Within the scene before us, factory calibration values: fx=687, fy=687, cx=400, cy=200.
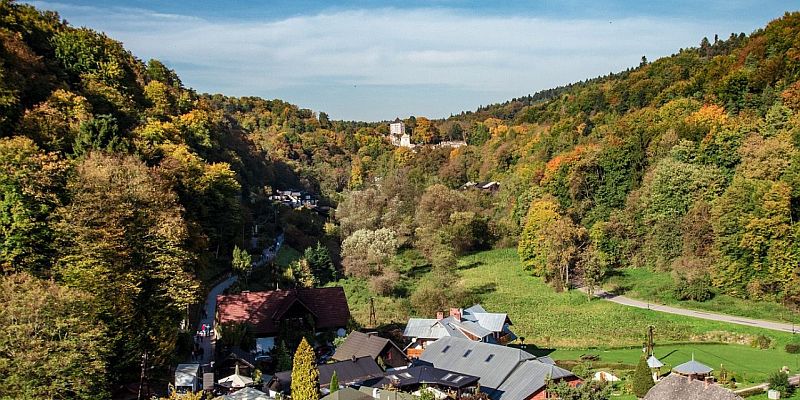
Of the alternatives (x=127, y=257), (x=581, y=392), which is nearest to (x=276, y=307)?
(x=127, y=257)

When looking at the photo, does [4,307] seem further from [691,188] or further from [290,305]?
[691,188]

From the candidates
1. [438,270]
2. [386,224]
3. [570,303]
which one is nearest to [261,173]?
[386,224]

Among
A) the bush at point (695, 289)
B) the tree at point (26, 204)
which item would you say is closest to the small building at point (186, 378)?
the tree at point (26, 204)

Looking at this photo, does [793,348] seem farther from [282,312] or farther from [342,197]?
[342,197]

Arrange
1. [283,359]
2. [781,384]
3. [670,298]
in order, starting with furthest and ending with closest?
[670,298], [283,359], [781,384]

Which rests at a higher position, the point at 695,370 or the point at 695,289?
the point at 695,289

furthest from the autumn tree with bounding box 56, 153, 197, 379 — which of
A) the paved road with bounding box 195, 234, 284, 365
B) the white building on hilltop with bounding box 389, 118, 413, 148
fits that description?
the white building on hilltop with bounding box 389, 118, 413, 148
